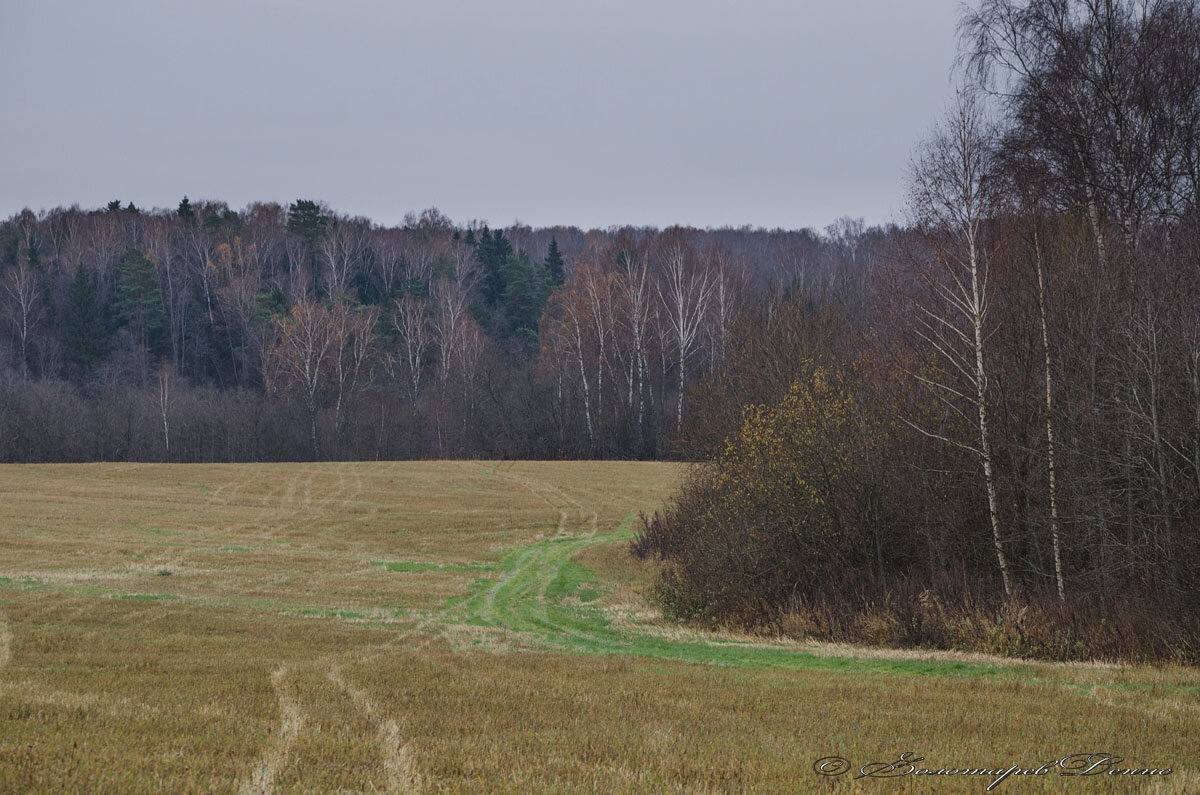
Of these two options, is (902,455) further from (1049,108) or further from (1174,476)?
(1049,108)

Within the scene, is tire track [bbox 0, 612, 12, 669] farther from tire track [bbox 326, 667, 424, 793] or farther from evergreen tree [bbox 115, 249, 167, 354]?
evergreen tree [bbox 115, 249, 167, 354]

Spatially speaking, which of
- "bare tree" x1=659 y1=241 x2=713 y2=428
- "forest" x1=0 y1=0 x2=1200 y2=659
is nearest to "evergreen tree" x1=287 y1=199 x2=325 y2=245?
"bare tree" x1=659 y1=241 x2=713 y2=428

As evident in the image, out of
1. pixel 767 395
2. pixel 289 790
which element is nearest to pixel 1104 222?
pixel 767 395

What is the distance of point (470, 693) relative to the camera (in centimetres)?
1241

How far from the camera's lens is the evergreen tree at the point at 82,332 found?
96688mm

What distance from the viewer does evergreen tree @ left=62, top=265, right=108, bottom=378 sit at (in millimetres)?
96688

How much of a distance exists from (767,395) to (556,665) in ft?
56.4

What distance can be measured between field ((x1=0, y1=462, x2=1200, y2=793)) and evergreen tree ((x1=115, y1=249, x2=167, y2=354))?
73.7 meters

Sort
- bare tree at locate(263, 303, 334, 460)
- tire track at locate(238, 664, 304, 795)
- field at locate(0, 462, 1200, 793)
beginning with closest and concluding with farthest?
tire track at locate(238, 664, 304, 795), field at locate(0, 462, 1200, 793), bare tree at locate(263, 303, 334, 460)

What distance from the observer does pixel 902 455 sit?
23.2m

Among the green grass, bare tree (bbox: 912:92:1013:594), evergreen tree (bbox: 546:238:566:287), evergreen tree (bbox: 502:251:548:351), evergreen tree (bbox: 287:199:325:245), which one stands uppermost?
evergreen tree (bbox: 287:199:325:245)

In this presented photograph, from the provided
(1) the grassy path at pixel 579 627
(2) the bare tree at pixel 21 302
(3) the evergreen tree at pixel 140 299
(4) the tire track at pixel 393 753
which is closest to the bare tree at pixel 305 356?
(3) the evergreen tree at pixel 140 299

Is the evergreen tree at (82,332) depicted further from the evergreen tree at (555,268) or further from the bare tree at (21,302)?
the evergreen tree at (555,268)

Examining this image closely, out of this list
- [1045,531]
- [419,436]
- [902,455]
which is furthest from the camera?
[419,436]
